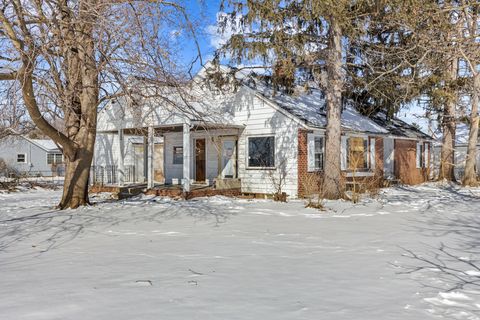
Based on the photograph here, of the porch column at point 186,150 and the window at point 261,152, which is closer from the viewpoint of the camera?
the porch column at point 186,150

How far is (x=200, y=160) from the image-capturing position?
66.1 ft

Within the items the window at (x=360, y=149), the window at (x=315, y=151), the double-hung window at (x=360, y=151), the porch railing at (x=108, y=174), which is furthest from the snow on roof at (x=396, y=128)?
the porch railing at (x=108, y=174)

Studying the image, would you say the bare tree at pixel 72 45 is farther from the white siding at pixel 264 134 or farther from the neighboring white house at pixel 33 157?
the neighboring white house at pixel 33 157

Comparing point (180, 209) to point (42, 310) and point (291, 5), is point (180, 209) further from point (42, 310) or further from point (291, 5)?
point (42, 310)

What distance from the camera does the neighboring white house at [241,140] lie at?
16.6 metres

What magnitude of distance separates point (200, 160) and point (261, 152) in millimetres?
3725

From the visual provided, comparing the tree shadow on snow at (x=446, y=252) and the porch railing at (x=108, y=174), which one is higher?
the porch railing at (x=108, y=174)

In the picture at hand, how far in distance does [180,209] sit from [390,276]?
817 centimetres

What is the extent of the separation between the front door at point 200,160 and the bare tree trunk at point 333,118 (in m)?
6.43

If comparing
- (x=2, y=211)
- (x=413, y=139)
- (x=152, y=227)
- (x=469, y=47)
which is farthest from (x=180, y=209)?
(x=413, y=139)

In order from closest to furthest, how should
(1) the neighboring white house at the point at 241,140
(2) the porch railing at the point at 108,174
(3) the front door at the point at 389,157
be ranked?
(1) the neighboring white house at the point at 241,140 → (2) the porch railing at the point at 108,174 → (3) the front door at the point at 389,157

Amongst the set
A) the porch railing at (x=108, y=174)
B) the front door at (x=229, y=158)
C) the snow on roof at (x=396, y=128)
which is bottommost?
the porch railing at (x=108, y=174)

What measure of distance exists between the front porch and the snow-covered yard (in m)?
5.67

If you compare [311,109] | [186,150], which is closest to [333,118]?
[311,109]
